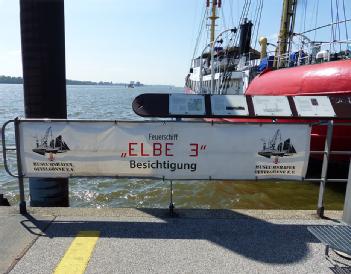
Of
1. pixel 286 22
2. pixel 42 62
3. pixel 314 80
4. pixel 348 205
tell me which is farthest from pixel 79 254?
pixel 286 22

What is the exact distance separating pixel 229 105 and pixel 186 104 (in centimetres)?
56

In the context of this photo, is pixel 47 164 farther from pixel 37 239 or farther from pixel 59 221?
pixel 37 239

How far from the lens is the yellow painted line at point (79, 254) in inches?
130

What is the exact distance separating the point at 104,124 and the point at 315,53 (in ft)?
31.0

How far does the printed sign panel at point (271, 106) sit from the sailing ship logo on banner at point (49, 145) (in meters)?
2.45

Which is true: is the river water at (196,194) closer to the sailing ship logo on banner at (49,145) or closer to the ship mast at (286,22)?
the sailing ship logo on banner at (49,145)

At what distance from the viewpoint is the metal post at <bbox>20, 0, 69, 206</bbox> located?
4852 mm

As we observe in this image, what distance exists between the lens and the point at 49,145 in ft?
14.8

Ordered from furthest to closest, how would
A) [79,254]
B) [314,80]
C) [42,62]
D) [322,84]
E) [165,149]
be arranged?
1. [314,80]
2. [322,84]
3. [42,62]
4. [165,149]
5. [79,254]

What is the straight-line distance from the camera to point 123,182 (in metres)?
10.2

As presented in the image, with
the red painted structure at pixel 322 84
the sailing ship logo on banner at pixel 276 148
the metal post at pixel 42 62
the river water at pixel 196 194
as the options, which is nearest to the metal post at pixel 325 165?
the sailing ship logo on banner at pixel 276 148

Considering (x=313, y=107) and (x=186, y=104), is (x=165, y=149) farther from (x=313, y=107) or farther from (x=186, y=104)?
(x=313, y=107)

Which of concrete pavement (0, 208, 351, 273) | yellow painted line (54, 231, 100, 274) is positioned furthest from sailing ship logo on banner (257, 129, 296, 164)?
yellow painted line (54, 231, 100, 274)

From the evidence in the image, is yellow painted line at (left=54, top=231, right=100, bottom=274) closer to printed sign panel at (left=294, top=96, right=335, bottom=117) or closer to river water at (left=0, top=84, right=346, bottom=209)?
printed sign panel at (left=294, top=96, right=335, bottom=117)
